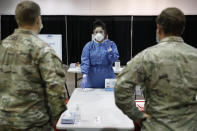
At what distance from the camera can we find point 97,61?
2.96 meters

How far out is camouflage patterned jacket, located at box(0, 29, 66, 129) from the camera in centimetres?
125

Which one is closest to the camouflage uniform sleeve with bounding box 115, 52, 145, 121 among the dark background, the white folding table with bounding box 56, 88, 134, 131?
the white folding table with bounding box 56, 88, 134, 131

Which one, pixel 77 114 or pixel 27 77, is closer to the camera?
pixel 27 77

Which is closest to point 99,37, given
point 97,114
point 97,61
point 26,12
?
point 97,61

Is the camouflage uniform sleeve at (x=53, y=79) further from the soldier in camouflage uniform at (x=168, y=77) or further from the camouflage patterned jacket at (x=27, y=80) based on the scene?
the soldier in camouflage uniform at (x=168, y=77)

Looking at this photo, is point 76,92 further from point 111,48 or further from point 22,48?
point 22,48

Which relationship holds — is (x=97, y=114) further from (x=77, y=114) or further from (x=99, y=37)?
(x=99, y=37)

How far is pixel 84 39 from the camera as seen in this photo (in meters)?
6.23

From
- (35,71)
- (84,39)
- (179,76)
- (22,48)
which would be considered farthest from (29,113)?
(84,39)

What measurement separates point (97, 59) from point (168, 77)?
1.83 meters

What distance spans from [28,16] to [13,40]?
16cm

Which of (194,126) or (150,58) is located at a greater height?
(150,58)

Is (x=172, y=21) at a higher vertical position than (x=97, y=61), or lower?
higher

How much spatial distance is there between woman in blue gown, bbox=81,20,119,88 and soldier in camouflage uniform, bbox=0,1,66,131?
160 centimetres
